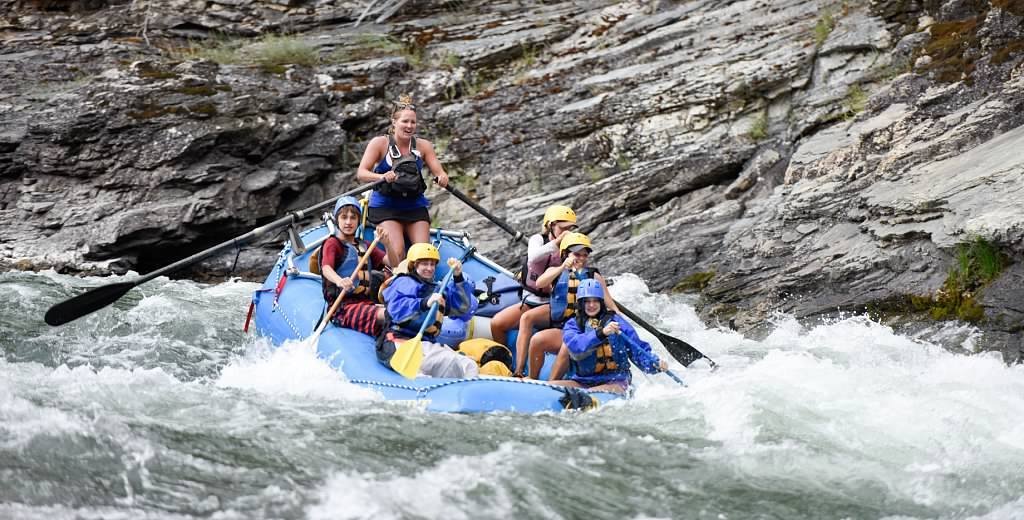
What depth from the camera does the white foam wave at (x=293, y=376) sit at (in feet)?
19.3

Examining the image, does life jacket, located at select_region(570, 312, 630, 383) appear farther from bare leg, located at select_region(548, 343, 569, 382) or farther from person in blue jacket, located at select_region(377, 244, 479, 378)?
person in blue jacket, located at select_region(377, 244, 479, 378)

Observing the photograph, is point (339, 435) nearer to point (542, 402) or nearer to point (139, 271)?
point (542, 402)

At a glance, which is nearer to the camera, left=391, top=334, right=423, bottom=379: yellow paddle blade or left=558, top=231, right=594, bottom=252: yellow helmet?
left=391, top=334, right=423, bottom=379: yellow paddle blade

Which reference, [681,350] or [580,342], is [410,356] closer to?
[580,342]

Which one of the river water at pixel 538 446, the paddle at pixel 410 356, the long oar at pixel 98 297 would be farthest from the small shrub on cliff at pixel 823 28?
the paddle at pixel 410 356

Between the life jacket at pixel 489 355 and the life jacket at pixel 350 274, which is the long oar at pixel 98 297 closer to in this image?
the life jacket at pixel 350 274

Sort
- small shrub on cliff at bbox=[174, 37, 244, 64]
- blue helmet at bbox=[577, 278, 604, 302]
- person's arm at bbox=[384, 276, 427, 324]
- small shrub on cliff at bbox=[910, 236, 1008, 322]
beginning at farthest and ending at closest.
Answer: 1. small shrub on cliff at bbox=[174, 37, 244, 64]
2. small shrub on cliff at bbox=[910, 236, 1008, 322]
3. person's arm at bbox=[384, 276, 427, 324]
4. blue helmet at bbox=[577, 278, 604, 302]

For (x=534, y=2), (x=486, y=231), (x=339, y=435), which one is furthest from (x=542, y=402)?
(x=534, y=2)

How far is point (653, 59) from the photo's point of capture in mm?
11641

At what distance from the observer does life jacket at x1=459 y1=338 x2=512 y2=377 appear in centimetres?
649

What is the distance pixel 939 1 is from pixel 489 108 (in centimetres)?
499

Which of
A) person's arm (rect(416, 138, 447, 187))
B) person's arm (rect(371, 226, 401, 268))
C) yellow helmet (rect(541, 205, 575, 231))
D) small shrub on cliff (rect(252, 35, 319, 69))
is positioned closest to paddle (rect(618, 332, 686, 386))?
yellow helmet (rect(541, 205, 575, 231))

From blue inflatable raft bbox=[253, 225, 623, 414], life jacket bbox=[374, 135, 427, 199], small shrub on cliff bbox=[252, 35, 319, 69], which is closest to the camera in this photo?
blue inflatable raft bbox=[253, 225, 623, 414]

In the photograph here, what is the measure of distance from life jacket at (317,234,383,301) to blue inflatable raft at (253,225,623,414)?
0.14 metres
